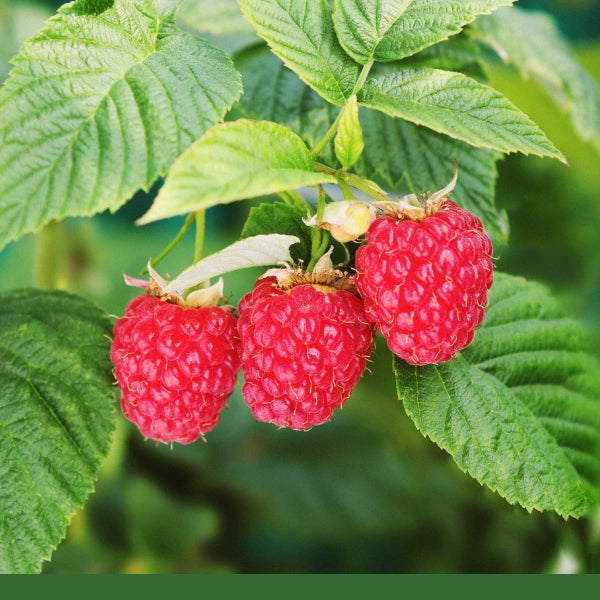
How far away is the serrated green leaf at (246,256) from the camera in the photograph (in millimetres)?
738

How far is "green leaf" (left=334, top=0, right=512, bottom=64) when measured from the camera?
792 millimetres

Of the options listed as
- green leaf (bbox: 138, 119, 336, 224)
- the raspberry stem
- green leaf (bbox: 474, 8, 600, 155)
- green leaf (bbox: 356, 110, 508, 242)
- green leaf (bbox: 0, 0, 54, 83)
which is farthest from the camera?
green leaf (bbox: 0, 0, 54, 83)

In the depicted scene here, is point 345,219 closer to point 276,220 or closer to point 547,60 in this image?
point 276,220

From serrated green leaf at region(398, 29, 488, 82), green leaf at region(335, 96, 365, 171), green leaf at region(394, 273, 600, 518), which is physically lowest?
green leaf at region(394, 273, 600, 518)

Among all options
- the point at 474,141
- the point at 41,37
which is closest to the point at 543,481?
the point at 474,141

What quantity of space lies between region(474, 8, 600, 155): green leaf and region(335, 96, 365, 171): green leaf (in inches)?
24.2

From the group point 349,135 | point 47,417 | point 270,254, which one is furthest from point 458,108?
point 47,417

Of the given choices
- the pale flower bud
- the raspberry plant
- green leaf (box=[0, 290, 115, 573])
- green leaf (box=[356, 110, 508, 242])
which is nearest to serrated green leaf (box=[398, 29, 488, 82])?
green leaf (box=[356, 110, 508, 242])

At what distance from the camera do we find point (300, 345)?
79cm

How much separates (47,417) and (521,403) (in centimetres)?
55

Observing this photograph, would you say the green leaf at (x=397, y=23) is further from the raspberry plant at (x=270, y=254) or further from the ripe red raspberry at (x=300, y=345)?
the ripe red raspberry at (x=300, y=345)

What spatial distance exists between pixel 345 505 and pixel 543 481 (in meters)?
1.08

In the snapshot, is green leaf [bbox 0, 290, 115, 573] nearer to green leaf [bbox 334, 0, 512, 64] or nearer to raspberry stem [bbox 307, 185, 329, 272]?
raspberry stem [bbox 307, 185, 329, 272]

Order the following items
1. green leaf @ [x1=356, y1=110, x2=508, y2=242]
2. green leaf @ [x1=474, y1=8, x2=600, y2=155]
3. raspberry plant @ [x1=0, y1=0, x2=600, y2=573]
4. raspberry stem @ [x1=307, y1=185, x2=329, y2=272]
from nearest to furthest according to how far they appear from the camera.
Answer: raspberry plant @ [x1=0, y1=0, x2=600, y2=573]
raspberry stem @ [x1=307, y1=185, x2=329, y2=272]
green leaf @ [x1=356, y1=110, x2=508, y2=242]
green leaf @ [x1=474, y1=8, x2=600, y2=155]
